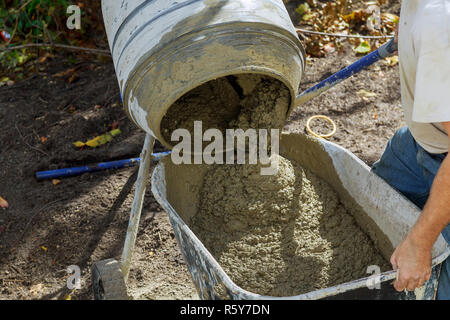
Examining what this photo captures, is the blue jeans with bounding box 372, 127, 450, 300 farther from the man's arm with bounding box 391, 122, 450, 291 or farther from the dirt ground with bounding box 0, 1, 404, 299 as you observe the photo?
the dirt ground with bounding box 0, 1, 404, 299

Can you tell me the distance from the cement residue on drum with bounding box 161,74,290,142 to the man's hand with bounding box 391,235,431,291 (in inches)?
40.4

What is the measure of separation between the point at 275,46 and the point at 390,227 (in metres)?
1.01

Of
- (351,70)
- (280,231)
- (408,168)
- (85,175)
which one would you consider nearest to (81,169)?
(85,175)

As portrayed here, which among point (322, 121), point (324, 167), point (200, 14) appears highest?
point (200, 14)

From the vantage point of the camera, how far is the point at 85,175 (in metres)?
3.65

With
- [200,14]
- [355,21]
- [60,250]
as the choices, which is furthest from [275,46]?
[355,21]

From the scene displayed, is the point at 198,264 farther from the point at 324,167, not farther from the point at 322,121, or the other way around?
the point at 322,121

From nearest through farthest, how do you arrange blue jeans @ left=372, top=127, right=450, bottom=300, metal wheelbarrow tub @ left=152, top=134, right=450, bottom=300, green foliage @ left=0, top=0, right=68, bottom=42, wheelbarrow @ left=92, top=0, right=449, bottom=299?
1. metal wheelbarrow tub @ left=152, top=134, right=450, bottom=300
2. wheelbarrow @ left=92, top=0, right=449, bottom=299
3. blue jeans @ left=372, top=127, right=450, bottom=300
4. green foliage @ left=0, top=0, right=68, bottom=42

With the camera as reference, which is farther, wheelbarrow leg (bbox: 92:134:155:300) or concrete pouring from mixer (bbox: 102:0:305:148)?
wheelbarrow leg (bbox: 92:134:155:300)

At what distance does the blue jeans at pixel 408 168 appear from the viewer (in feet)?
7.19

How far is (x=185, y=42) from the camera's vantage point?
2084 millimetres

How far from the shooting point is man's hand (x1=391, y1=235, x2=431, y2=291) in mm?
1757

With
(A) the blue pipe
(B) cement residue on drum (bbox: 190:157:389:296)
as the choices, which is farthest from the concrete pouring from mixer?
(A) the blue pipe

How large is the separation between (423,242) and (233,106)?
1347mm
